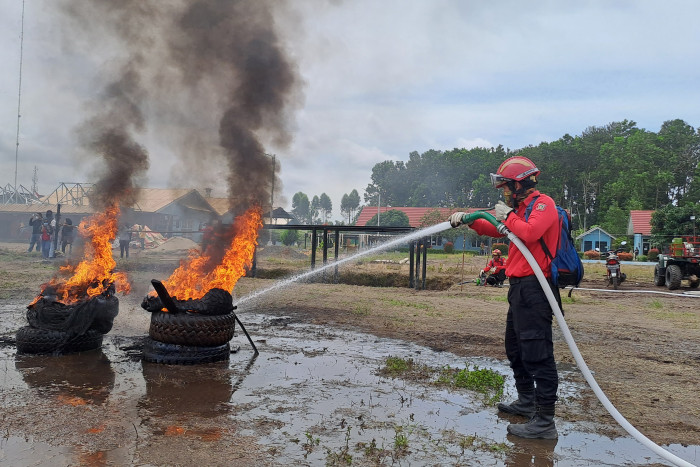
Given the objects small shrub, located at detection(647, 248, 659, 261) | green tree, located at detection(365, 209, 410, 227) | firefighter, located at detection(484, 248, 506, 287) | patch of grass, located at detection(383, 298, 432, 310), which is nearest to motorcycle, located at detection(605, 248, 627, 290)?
firefighter, located at detection(484, 248, 506, 287)

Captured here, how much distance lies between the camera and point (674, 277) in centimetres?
1850

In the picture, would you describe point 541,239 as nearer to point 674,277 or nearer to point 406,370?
point 406,370

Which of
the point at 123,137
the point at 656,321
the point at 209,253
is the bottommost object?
the point at 656,321

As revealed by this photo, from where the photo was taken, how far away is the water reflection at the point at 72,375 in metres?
4.64

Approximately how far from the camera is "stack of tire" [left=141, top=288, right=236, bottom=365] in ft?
19.3

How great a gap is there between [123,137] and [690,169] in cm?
7787

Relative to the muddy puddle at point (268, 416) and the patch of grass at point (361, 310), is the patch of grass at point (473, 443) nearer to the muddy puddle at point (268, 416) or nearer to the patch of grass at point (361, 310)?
the muddy puddle at point (268, 416)

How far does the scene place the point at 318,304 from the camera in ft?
37.9

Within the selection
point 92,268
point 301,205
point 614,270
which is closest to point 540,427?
point 92,268

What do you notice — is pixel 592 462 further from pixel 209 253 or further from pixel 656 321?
pixel 656 321

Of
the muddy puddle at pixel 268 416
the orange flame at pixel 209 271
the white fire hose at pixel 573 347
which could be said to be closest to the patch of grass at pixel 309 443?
the muddy puddle at pixel 268 416

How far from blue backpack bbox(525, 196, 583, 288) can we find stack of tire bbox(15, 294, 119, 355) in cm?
523

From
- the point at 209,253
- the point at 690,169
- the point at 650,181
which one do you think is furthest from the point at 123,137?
the point at 690,169

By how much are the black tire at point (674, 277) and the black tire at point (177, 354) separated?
1842 centimetres
